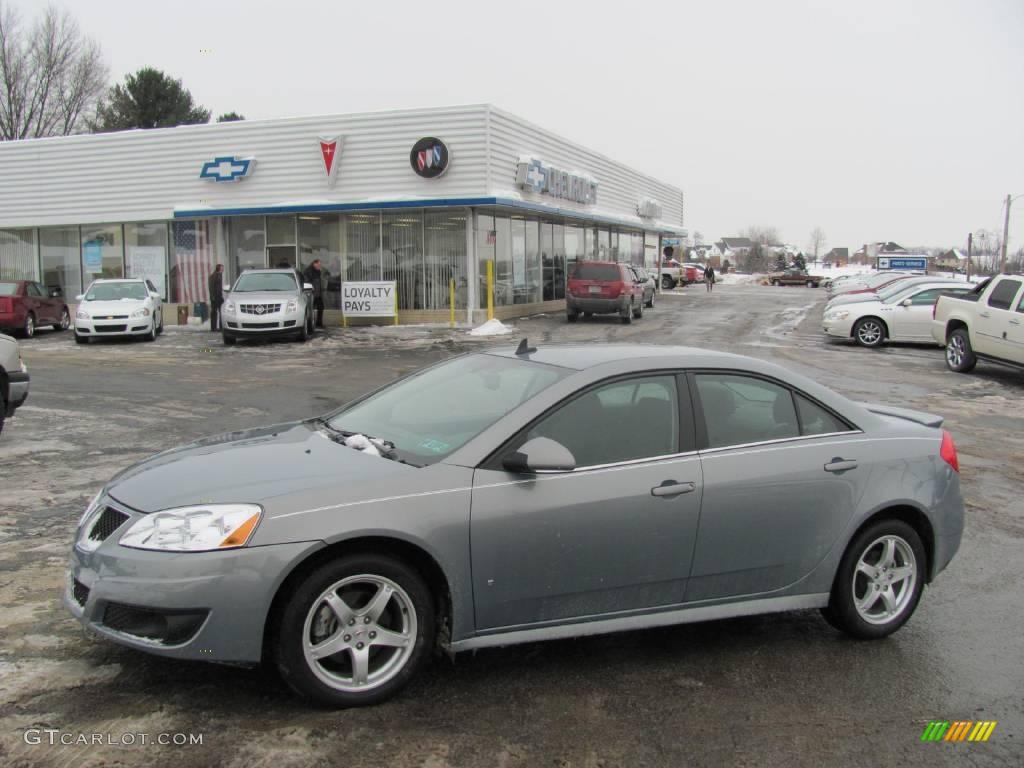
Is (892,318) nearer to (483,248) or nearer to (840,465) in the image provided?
(483,248)

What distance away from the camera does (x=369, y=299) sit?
25.2 metres

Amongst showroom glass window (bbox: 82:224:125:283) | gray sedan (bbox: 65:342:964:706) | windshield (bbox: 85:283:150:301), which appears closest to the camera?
gray sedan (bbox: 65:342:964:706)

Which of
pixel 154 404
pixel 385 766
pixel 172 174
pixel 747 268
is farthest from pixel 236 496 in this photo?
pixel 747 268

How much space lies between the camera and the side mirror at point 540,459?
3.80m

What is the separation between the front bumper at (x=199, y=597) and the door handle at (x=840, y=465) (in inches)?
100

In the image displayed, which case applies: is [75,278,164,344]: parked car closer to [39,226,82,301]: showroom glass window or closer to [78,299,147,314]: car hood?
[78,299,147,314]: car hood

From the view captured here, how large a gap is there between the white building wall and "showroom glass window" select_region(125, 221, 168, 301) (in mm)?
11126

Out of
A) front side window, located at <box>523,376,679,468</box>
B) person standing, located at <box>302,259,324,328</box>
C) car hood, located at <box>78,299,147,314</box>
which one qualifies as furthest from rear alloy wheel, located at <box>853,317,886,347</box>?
front side window, located at <box>523,376,679,468</box>

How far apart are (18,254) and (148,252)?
5.53 metres

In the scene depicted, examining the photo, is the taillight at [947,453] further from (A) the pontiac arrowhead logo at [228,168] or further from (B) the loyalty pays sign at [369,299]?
(A) the pontiac arrowhead logo at [228,168]

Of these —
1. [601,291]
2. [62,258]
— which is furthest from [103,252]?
[601,291]

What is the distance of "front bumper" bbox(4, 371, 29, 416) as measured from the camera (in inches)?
357

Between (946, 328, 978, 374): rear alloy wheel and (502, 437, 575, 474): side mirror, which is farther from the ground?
(502, 437, 575, 474): side mirror

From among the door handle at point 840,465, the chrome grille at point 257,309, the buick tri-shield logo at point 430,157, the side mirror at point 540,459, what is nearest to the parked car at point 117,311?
the chrome grille at point 257,309
